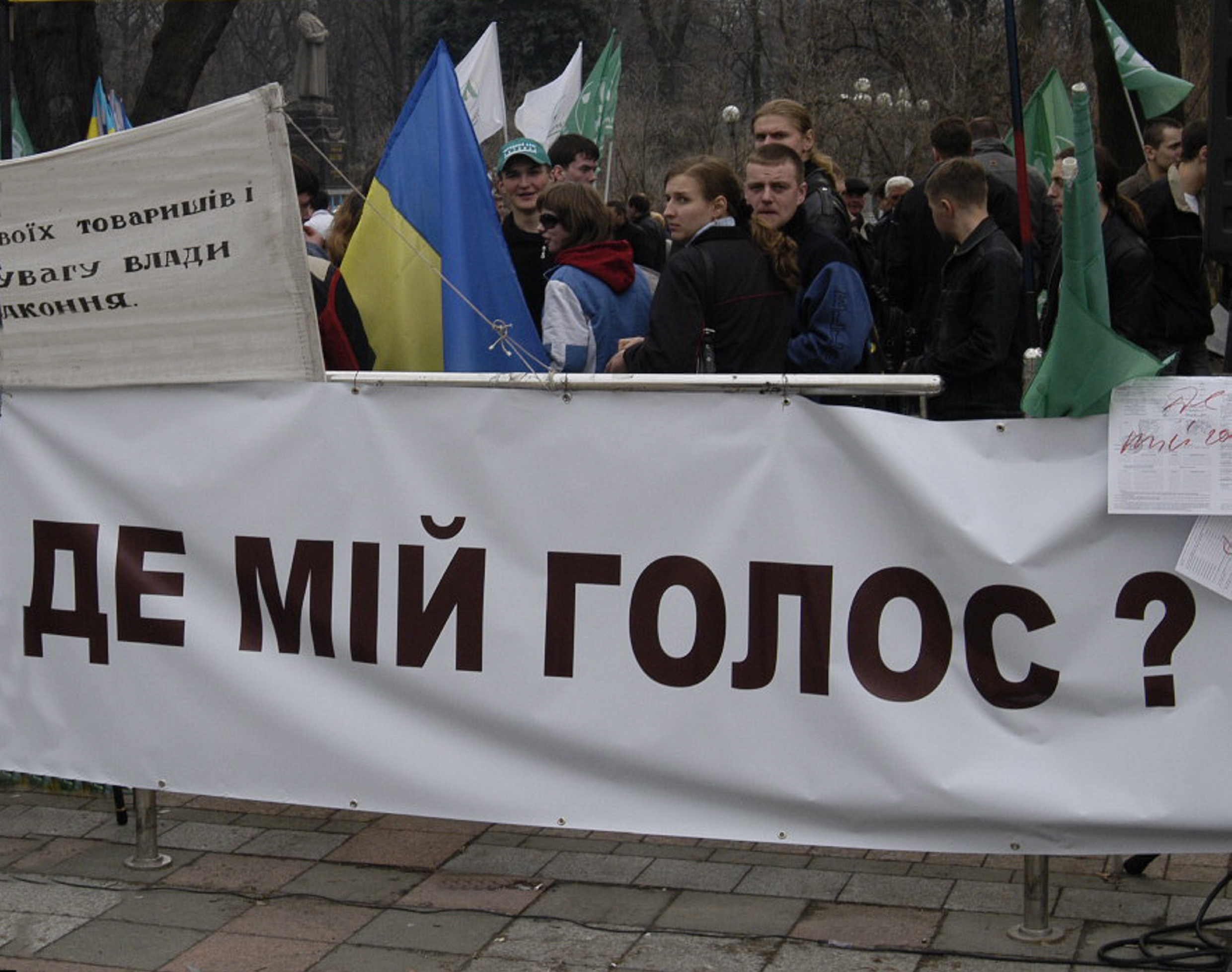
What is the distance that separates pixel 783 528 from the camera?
173 inches

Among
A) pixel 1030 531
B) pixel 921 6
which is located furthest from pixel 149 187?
pixel 921 6

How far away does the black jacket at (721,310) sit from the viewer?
5613 millimetres

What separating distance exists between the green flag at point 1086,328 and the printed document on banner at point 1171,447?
43 mm

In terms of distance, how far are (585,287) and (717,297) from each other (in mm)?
575

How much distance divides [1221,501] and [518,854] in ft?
7.74

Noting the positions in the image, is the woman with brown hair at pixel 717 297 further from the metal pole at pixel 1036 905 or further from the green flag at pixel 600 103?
the green flag at pixel 600 103

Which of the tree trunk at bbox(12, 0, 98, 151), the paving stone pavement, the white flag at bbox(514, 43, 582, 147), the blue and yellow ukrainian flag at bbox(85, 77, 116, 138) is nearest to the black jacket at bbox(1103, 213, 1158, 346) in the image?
the paving stone pavement

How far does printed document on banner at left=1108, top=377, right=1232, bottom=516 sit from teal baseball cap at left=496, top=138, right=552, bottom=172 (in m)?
3.62

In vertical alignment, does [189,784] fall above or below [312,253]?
below

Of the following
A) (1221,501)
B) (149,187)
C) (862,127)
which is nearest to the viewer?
(1221,501)

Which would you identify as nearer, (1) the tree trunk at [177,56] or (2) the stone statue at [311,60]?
(1) the tree trunk at [177,56]

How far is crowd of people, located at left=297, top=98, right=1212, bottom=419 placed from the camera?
5730 millimetres

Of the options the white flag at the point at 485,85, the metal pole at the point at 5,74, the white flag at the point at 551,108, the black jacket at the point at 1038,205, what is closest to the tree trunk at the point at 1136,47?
the white flag at the point at 551,108

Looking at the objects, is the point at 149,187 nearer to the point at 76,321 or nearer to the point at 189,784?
the point at 76,321
